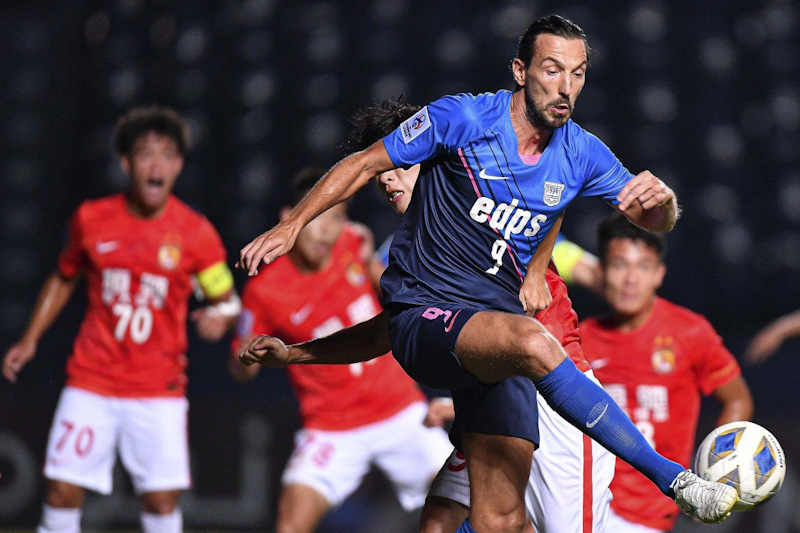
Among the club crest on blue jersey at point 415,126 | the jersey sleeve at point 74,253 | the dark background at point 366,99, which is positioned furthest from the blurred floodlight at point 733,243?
the club crest on blue jersey at point 415,126

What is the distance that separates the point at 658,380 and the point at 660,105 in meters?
4.27

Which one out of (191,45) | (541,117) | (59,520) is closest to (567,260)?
(541,117)

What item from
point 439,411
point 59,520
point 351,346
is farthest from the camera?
point 59,520

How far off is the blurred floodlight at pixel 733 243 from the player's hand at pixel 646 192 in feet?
16.1

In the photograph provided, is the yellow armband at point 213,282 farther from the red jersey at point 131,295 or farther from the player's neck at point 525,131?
the player's neck at point 525,131

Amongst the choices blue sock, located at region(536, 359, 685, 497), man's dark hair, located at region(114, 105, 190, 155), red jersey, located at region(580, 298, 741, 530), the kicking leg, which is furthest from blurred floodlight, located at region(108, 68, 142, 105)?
blue sock, located at region(536, 359, 685, 497)

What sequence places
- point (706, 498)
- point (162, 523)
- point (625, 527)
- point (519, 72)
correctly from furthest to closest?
point (162, 523) < point (625, 527) < point (519, 72) < point (706, 498)

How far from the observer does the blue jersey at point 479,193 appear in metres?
3.47

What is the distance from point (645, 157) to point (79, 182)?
3.98 metres

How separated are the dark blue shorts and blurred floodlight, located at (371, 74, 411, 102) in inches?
205

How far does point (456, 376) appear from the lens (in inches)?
131

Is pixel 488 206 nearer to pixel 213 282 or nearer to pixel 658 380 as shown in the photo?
pixel 658 380

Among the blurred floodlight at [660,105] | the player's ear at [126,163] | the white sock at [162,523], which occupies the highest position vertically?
the blurred floodlight at [660,105]

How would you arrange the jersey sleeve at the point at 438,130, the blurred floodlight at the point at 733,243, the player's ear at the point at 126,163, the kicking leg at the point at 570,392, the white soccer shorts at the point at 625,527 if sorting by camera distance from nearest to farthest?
the kicking leg at the point at 570,392 → the jersey sleeve at the point at 438,130 → the white soccer shorts at the point at 625,527 → the player's ear at the point at 126,163 → the blurred floodlight at the point at 733,243
